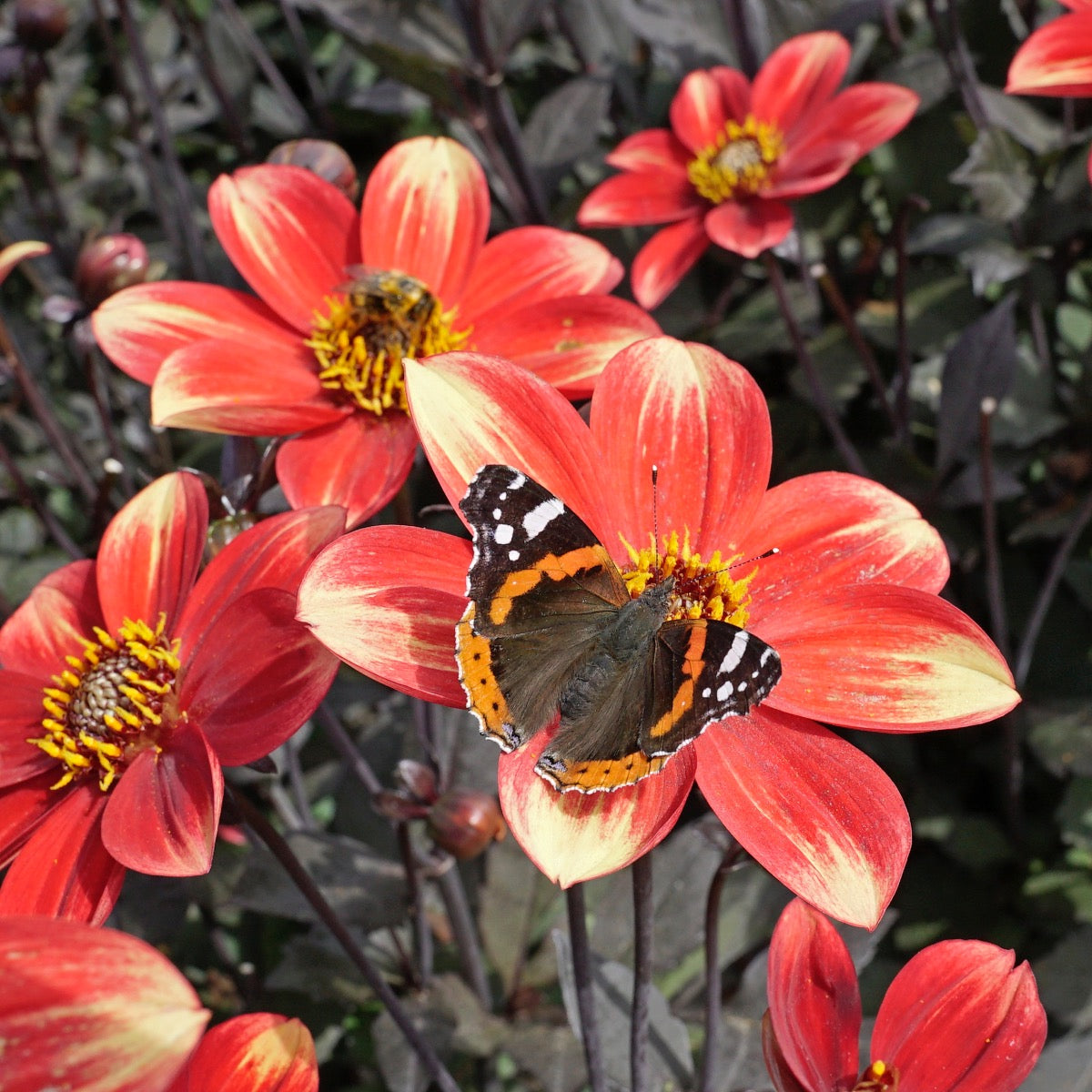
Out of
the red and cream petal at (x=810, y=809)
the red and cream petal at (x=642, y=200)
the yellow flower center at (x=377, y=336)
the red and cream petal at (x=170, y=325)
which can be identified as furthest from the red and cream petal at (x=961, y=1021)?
the red and cream petal at (x=642, y=200)

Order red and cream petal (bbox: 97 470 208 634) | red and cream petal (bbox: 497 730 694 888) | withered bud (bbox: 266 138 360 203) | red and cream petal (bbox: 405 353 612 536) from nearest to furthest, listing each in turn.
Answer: red and cream petal (bbox: 497 730 694 888), red and cream petal (bbox: 405 353 612 536), red and cream petal (bbox: 97 470 208 634), withered bud (bbox: 266 138 360 203)

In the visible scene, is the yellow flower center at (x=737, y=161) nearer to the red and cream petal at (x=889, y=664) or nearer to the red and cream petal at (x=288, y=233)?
the red and cream petal at (x=288, y=233)

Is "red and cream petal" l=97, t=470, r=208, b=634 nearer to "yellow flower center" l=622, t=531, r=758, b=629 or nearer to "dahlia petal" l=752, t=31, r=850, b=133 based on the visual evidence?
"yellow flower center" l=622, t=531, r=758, b=629

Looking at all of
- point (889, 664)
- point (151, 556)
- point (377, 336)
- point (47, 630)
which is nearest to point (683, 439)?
point (889, 664)

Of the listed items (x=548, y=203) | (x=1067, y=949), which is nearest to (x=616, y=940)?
(x=1067, y=949)

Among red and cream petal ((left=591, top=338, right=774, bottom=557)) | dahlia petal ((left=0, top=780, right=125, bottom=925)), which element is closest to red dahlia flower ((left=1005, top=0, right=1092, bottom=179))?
red and cream petal ((left=591, top=338, right=774, bottom=557))

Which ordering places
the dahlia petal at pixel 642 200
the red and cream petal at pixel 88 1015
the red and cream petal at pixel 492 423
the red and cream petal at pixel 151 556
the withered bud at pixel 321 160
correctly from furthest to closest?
the dahlia petal at pixel 642 200, the withered bud at pixel 321 160, the red and cream petal at pixel 151 556, the red and cream petal at pixel 492 423, the red and cream petal at pixel 88 1015
